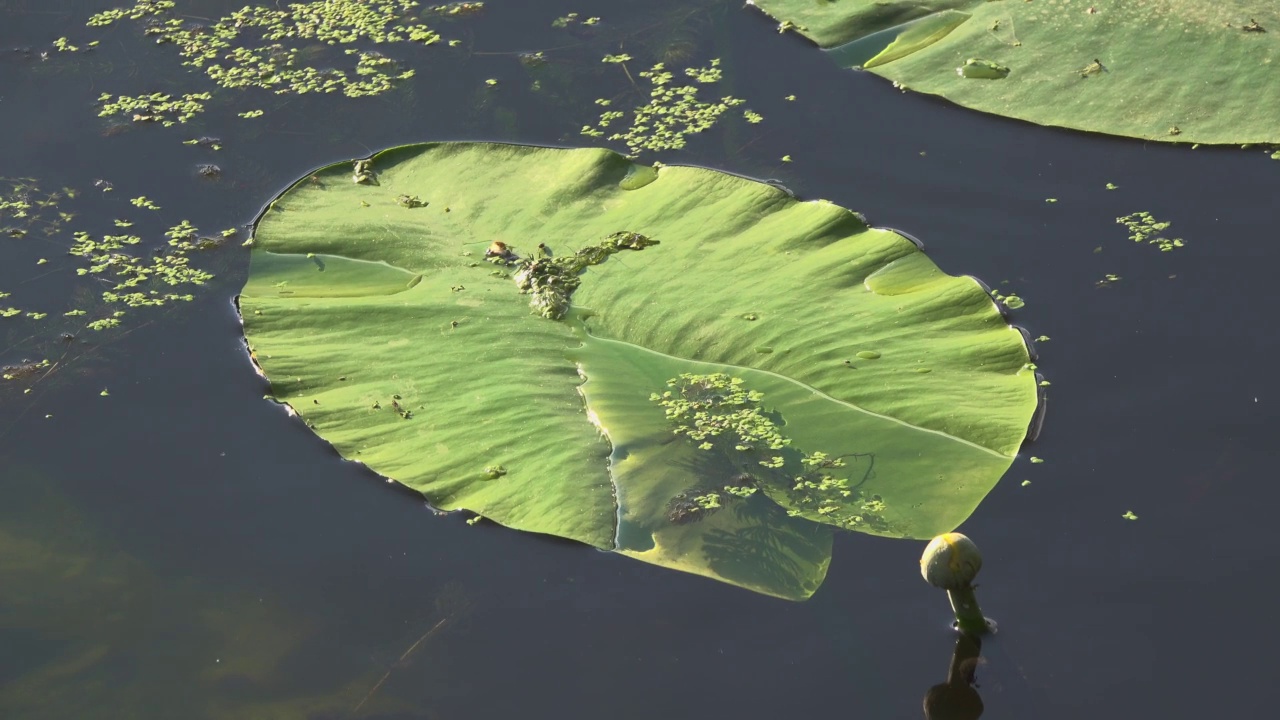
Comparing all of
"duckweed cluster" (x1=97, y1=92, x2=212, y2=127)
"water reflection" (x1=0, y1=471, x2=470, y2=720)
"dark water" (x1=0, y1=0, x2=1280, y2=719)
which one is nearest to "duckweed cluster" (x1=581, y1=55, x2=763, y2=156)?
"dark water" (x1=0, y1=0, x2=1280, y2=719)

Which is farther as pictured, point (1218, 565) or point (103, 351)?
point (103, 351)

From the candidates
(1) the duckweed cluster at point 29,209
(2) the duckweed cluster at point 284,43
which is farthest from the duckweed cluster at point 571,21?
(1) the duckweed cluster at point 29,209

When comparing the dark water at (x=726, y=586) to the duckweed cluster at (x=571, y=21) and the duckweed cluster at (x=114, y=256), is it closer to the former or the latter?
the duckweed cluster at (x=114, y=256)

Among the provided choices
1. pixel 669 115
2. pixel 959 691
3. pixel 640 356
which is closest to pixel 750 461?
pixel 640 356

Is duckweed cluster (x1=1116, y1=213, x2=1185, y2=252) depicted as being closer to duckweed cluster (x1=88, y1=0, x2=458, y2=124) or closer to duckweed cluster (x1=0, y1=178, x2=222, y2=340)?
duckweed cluster (x1=88, y1=0, x2=458, y2=124)

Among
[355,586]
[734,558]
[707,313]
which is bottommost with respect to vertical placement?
[355,586]

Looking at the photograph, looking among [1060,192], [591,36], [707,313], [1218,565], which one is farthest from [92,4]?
[1218,565]

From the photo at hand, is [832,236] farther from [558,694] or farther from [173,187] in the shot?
[173,187]
